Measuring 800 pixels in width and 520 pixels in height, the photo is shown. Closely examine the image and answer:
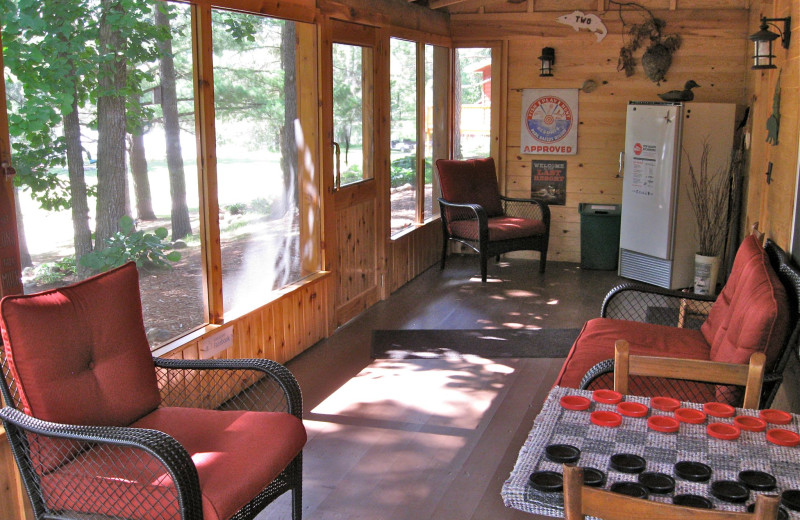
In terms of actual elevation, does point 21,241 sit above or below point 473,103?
below

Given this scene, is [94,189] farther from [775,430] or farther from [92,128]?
[775,430]

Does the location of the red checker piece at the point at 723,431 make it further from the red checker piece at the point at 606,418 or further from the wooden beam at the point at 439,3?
the wooden beam at the point at 439,3

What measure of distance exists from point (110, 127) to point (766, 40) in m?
3.43

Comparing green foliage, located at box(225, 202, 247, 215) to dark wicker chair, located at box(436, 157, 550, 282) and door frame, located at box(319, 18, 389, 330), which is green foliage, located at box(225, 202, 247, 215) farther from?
dark wicker chair, located at box(436, 157, 550, 282)

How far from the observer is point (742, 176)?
252 inches

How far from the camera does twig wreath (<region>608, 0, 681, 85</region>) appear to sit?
22.6ft

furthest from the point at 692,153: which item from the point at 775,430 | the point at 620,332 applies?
the point at 775,430

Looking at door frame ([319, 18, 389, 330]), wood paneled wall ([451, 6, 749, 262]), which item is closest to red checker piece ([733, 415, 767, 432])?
door frame ([319, 18, 389, 330])

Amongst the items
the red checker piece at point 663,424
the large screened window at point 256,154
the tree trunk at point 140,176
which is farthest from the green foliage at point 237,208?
the red checker piece at point 663,424

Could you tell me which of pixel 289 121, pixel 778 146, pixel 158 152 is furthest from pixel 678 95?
pixel 158 152

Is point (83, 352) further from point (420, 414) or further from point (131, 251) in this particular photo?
point (420, 414)

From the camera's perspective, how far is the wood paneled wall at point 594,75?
268 inches

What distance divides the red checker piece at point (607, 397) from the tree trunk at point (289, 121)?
103 inches

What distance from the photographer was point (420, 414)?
3.90 m
